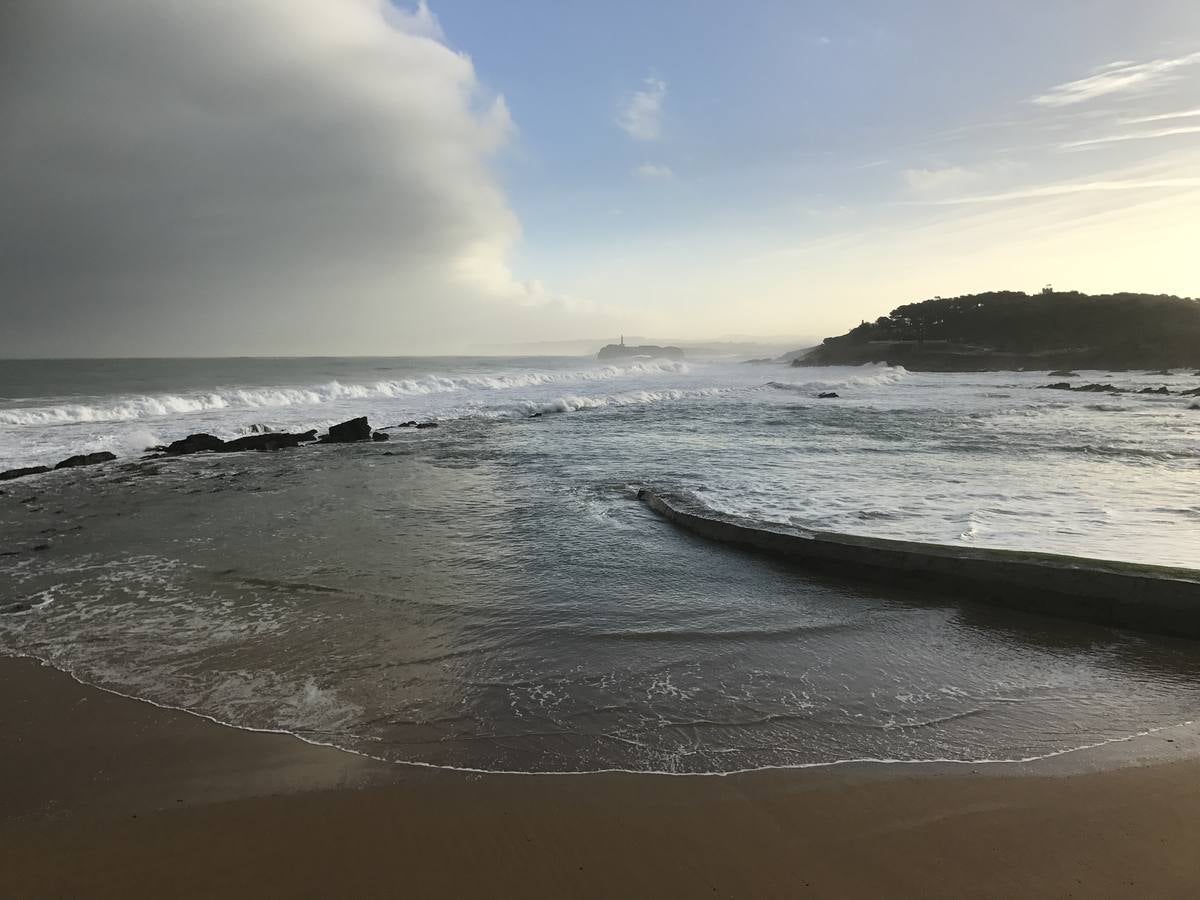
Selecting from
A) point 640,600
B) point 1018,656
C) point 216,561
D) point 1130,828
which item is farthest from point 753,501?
point 216,561

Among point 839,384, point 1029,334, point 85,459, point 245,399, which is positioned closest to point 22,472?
point 85,459

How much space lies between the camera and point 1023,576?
526 cm

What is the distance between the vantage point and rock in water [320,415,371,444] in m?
17.5

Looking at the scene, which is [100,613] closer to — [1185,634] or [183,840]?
[183,840]

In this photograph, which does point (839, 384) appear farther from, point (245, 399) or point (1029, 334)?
point (1029, 334)

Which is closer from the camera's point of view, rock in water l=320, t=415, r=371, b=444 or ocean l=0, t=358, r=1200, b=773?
ocean l=0, t=358, r=1200, b=773

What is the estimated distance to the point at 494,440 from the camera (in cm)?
1764

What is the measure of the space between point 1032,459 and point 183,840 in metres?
14.0

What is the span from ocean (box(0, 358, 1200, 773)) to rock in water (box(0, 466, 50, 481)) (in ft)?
1.55

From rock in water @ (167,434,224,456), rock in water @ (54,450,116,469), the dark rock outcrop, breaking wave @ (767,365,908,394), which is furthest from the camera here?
breaking wave @ (767,365,908,394)

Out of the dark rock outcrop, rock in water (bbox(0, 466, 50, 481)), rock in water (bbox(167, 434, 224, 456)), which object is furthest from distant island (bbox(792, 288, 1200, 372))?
rock in water (bbox(0, 466, 50, 481))

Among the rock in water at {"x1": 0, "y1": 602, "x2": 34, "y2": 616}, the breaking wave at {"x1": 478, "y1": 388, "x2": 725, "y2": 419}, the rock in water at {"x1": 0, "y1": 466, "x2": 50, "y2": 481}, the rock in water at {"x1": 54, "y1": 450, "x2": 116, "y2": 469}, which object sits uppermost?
the breaking wave at {"x1": 478, "y1": 388, "x2": 725, "y2": 419}

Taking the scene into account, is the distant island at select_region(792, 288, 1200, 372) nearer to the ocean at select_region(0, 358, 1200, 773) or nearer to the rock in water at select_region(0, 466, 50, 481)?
the ocean at select_region(0, 358, 1200, 773)

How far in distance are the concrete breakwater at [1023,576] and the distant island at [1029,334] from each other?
62.4 m
